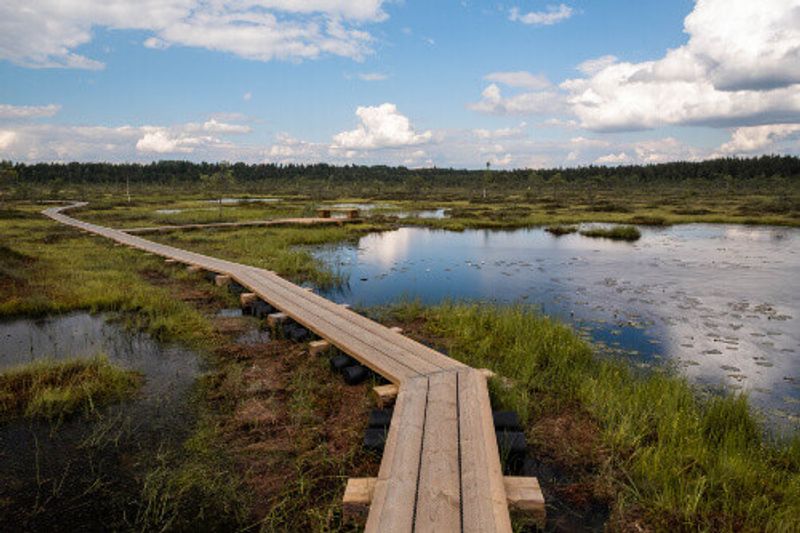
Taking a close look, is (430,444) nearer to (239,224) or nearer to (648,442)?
(648,442)

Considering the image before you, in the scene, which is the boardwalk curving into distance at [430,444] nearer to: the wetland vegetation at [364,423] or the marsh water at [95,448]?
the wetland vegetation at [364,423]

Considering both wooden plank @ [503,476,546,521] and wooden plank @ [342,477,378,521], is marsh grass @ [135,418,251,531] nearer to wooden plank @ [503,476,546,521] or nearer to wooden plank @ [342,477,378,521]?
wooden plank @ [342,477,378,521]

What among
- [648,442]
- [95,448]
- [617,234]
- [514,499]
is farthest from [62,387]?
[617,234]

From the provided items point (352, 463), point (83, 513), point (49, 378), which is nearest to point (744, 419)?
point (352, 463)

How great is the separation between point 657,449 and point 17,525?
670cm

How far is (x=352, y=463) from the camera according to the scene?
5379mm

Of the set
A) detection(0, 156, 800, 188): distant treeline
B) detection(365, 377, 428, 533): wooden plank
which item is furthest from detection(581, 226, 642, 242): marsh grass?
detection(0, 156, 800, 188): distant treeline

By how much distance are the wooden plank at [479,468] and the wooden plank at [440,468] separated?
Result: 8 cm

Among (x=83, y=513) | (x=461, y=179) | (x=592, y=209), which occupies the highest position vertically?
(x=461, y=179)

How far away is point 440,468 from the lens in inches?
175

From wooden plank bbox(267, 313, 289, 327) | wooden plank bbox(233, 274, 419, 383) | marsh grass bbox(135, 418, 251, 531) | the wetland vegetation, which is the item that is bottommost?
marsh grass bbox(135, 418, 251, 531)

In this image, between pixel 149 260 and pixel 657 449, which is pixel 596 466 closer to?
pixel 657 449

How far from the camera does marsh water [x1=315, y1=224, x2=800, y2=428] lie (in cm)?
944

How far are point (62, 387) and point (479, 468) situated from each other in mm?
6509
